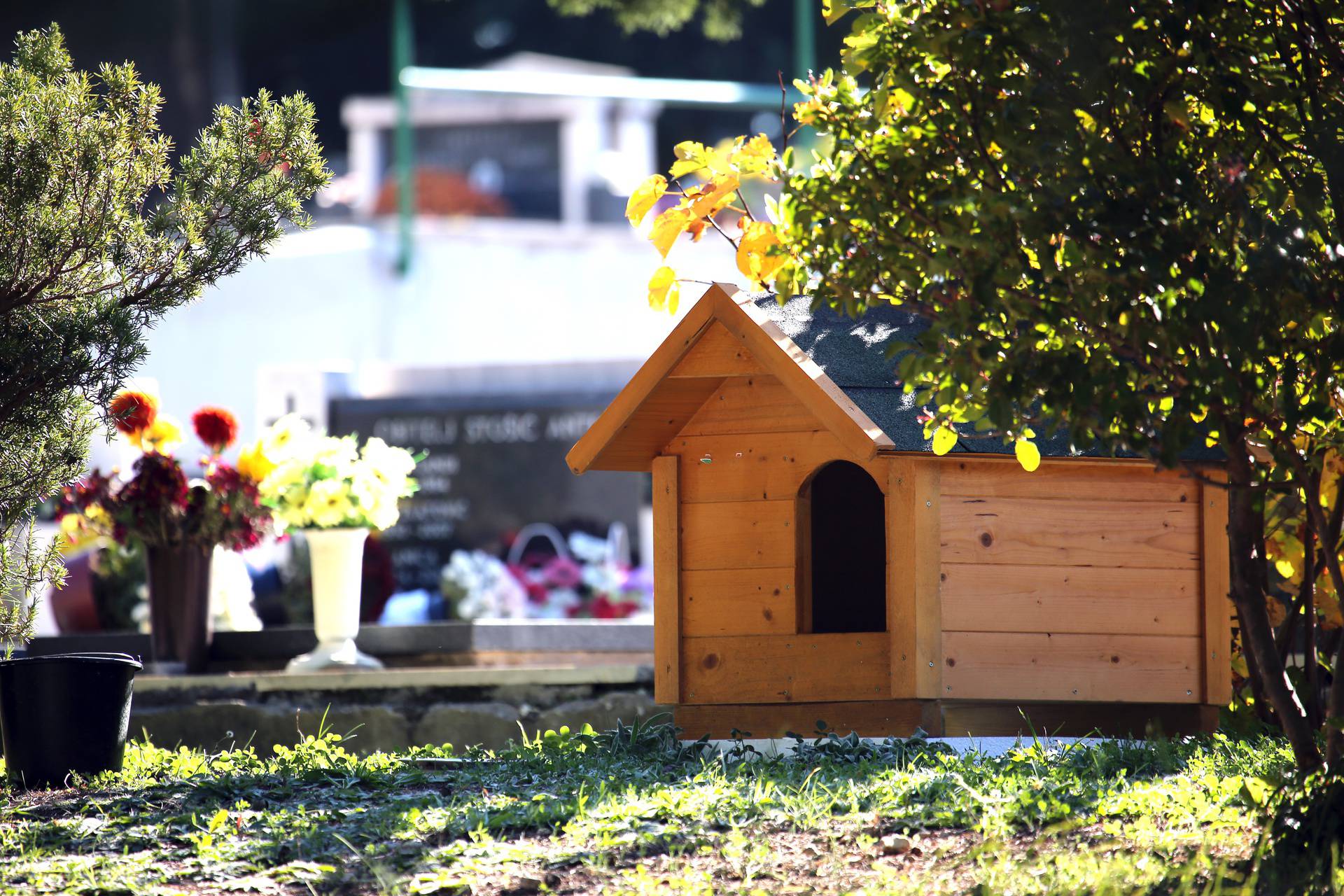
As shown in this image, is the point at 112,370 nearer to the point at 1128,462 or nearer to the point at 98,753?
the point at 98,753

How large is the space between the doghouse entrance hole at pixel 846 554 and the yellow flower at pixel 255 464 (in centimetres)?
252

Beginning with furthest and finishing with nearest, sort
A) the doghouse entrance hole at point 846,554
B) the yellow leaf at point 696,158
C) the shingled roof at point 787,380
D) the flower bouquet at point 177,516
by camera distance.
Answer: the flower bouquet at point 177,516
the doghouse entrance hole at point 846,554
the shingled roof at point 787,380
the yellow leaf at point 696,158

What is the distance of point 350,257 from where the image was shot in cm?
1542

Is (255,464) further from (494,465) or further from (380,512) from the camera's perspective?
(494,465)

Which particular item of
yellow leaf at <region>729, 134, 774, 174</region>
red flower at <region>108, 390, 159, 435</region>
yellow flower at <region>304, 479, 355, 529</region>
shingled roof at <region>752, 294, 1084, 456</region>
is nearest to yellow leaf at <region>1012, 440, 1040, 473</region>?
shingled roof at <region>752, 294, 1084, 456</region>

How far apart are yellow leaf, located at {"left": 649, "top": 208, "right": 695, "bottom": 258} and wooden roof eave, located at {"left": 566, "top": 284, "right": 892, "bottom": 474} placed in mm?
739

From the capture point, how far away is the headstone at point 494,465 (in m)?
11.1

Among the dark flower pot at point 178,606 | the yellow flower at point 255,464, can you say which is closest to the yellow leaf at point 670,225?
the yellow flower at point 255,464

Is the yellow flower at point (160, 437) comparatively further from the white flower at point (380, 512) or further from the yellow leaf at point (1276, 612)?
the yellow leaf at point (1276, 612)

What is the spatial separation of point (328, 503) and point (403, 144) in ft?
29.1

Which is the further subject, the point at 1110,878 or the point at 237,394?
the point at 237,394

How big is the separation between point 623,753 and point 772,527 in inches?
35.3

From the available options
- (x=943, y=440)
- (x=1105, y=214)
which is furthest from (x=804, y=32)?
(x=1105, y=214)

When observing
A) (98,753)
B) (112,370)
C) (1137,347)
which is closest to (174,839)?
(98,753)
